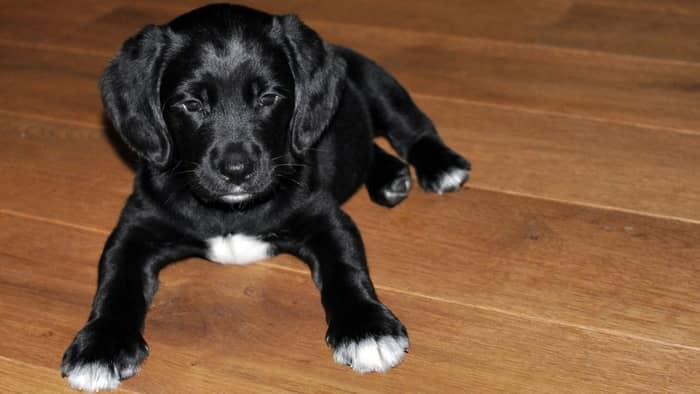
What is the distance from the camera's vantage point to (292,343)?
2.29m

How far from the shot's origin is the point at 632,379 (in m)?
2.15

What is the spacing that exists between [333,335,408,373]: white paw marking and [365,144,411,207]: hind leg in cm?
69

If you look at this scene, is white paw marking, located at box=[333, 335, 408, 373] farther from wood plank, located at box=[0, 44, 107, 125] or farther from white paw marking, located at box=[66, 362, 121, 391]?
wood plank, located at box=[0, 44, 107, 125]

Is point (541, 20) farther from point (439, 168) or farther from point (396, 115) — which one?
point (439, 168)

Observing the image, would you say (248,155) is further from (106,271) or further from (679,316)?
(679,316)

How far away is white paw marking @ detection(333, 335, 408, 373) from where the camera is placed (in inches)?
85.5

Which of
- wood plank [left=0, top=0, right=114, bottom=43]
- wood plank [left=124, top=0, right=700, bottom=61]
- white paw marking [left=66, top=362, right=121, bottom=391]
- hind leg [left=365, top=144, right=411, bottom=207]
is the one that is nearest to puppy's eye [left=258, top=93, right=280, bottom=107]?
hind leg [left=365, top=144, right=411, bottom=207]

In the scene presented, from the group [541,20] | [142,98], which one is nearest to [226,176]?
[142,98]

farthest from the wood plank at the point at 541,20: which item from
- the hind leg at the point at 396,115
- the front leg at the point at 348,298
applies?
the front leg at the point at 348,298

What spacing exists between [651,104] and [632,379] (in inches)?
55.1

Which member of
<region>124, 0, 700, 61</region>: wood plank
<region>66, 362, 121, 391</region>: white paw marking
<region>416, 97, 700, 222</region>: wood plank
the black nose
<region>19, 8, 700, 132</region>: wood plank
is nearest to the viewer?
<region>66, 362, 121, 391</region>: white paw marking

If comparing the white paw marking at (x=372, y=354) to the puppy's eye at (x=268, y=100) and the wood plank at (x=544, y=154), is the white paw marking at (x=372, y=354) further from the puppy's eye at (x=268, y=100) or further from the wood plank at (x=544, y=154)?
the wood plank at (x=544, y=154)

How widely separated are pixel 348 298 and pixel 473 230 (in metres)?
0.54

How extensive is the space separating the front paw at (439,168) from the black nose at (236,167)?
75 cm
